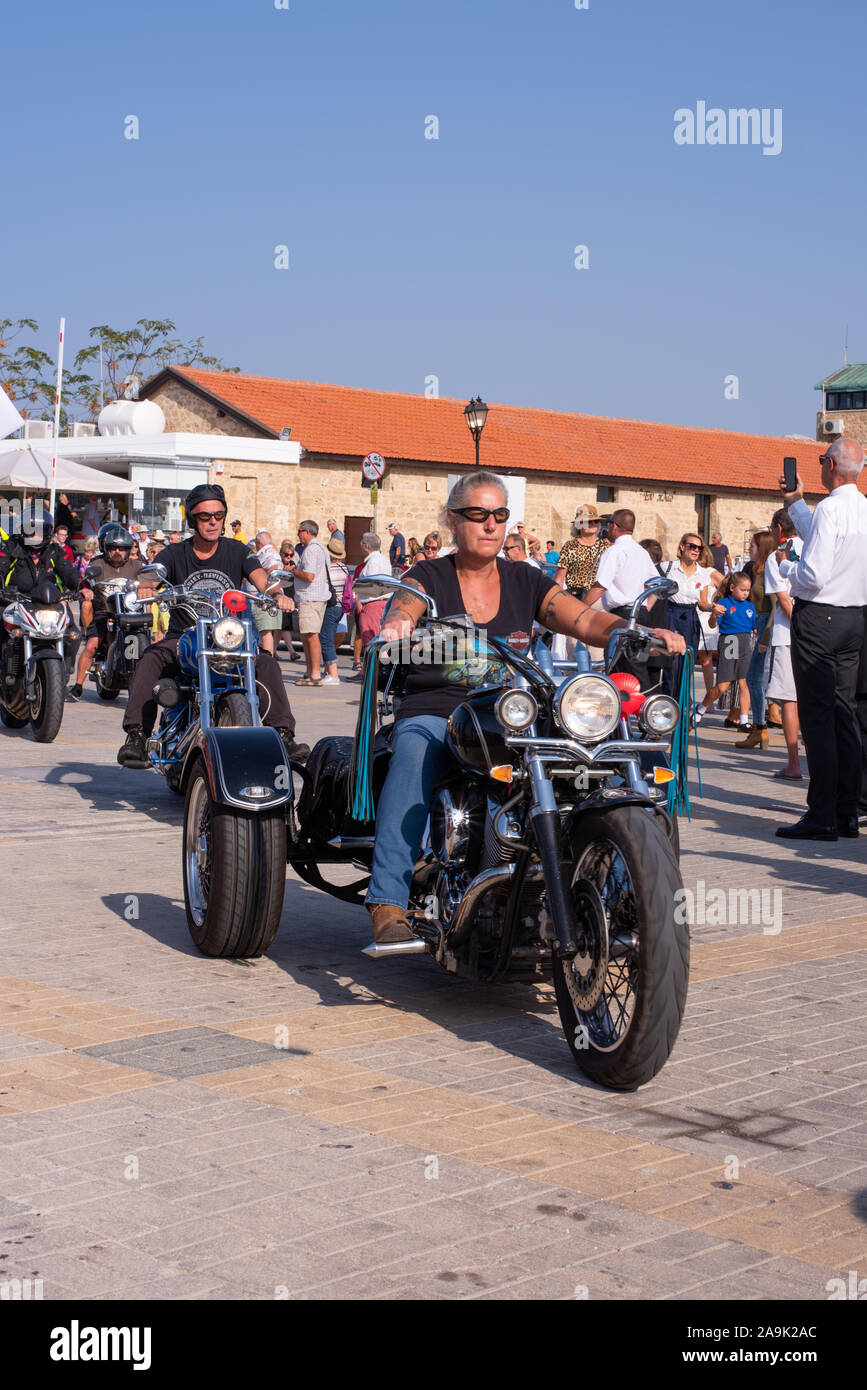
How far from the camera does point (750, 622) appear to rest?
17.0m

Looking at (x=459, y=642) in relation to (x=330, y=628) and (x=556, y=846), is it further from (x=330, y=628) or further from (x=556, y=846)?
(x=330, y=628)

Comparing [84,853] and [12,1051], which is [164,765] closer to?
[84,853]

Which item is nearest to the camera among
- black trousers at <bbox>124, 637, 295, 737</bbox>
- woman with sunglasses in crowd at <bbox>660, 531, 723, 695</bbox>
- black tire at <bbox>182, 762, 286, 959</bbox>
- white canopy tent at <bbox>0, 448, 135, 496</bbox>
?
black tire at <bbox>182, 762, 286, 959</bbox>

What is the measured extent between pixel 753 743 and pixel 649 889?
427 inches

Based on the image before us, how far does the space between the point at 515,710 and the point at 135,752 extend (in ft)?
17.9

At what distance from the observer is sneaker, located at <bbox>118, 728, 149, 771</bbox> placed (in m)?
9.91

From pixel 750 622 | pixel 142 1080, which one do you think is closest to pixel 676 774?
pixel 142 1080

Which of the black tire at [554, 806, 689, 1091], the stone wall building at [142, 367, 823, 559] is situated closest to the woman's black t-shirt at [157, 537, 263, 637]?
the black tire at [554, 806, 689, 1091]

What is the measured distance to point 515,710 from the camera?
16.0 ft

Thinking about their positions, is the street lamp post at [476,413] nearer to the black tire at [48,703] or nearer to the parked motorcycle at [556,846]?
the black tire at [48,703]

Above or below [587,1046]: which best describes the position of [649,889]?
above

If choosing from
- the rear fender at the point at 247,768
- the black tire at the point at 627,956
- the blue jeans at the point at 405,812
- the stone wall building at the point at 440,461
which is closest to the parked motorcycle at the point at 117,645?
the rear fender at the point at 247,768

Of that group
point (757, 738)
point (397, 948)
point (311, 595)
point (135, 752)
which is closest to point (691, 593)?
point (757, 738)

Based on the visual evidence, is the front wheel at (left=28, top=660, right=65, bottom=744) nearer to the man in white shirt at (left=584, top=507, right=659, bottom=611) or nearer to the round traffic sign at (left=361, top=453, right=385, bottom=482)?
the man in white shirt at (left=584, top=507, right=659, bottom=611)
